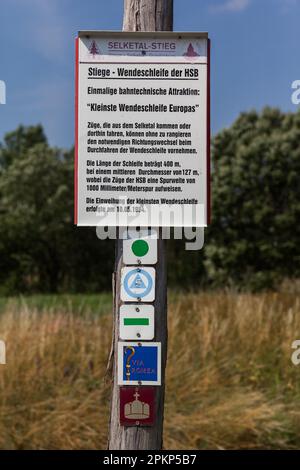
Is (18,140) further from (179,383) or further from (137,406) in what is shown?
(137,406)

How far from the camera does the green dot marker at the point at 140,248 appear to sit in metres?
2.92

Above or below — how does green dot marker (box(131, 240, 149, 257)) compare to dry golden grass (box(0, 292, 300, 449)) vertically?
above

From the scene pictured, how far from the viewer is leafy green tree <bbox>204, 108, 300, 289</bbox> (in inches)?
782

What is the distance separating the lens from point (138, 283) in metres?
2.93

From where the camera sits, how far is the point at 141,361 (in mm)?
2926

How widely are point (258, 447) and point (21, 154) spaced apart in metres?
26.6

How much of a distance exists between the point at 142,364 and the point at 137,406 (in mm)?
174

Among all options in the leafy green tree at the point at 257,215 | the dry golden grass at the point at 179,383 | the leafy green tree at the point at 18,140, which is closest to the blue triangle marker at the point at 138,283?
the dry golden grass at the point at 179,383

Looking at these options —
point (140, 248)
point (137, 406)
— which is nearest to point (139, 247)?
point (140, 248)

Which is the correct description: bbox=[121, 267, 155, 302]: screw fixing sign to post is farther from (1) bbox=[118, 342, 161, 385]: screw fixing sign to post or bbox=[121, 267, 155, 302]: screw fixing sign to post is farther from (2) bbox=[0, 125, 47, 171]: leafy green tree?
(2) bbox=[0, 125, 47, 171]: leafy green tree

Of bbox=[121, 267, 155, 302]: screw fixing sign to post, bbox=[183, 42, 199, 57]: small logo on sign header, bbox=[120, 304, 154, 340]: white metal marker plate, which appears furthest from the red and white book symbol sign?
bbox=[183, 42, 199, 57]: small logo on sign header

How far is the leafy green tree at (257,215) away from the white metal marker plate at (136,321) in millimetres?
16899

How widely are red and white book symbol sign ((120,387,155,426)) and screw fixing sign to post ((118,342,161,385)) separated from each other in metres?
0.04

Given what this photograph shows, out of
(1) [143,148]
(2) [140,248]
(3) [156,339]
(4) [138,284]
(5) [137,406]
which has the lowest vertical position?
(5) [137,406]
